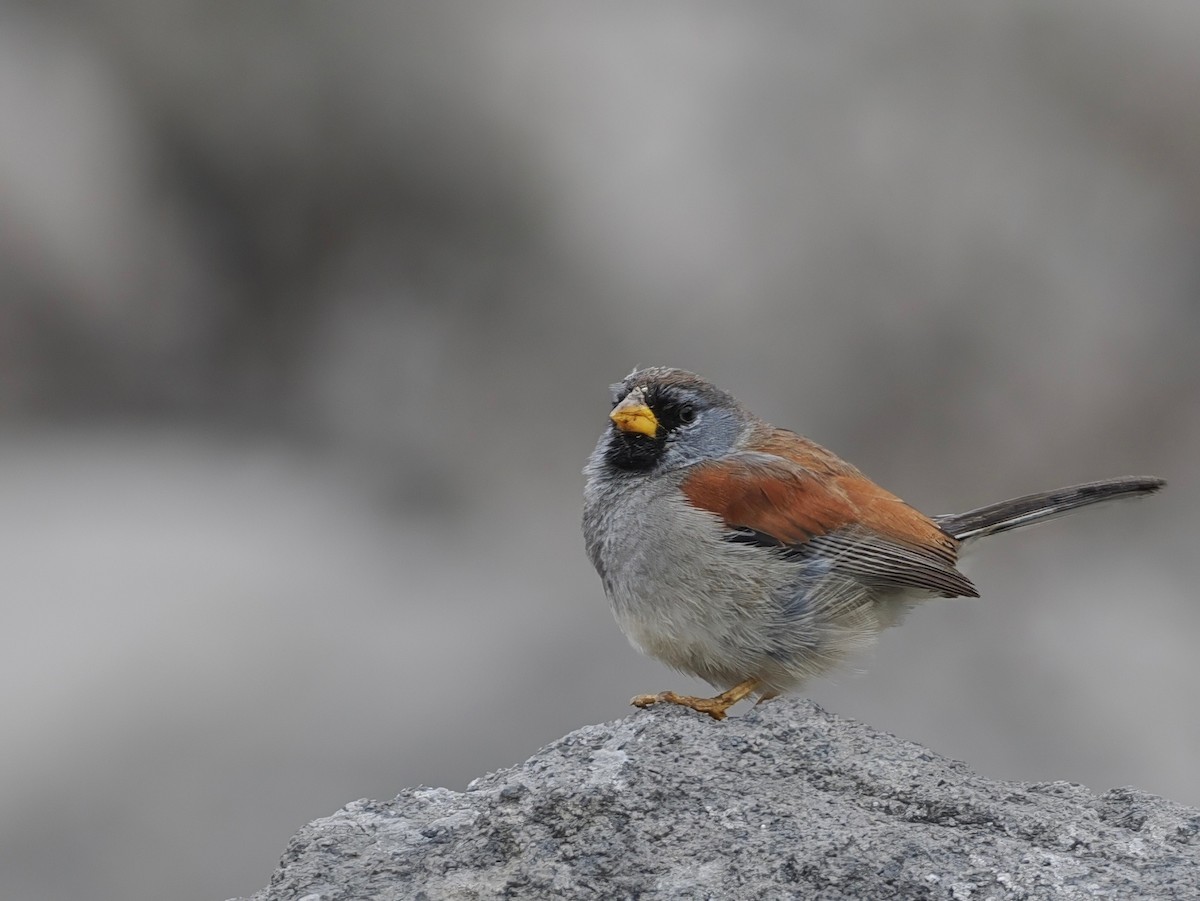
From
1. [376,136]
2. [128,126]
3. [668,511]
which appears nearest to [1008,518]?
[668,511]

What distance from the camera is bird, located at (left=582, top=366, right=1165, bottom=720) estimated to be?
416 cm

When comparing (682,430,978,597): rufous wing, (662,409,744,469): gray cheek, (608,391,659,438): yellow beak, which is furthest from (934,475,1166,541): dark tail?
(608,391,659,438): yellow beak

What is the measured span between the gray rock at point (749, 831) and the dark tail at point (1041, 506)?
1636mm

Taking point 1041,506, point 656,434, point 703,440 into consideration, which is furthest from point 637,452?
point 1041,506

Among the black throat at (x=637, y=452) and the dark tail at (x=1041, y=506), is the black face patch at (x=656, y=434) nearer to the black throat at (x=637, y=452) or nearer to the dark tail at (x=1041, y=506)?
the black throat at (x=637, y=452)

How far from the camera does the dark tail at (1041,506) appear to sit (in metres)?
4.94

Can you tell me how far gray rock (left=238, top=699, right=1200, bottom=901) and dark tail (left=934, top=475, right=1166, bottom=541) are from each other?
1636 mm

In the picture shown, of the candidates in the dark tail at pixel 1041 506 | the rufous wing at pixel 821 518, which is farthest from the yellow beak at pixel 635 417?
the dark tail at pixel 1041 506

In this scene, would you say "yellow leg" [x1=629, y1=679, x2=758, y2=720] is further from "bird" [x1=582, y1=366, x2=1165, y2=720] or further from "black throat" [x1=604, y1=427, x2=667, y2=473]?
"black throat" [x1=604, y1=427, x2=667, y2=473]

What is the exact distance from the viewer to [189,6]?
398 inches

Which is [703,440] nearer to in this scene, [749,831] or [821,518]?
[821,518]

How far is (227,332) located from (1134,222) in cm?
663

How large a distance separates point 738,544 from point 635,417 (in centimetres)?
57

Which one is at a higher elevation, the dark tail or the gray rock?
the dark tail
